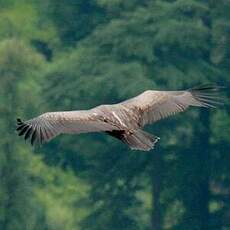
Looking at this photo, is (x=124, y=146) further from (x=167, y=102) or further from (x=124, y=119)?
(x=124, y=119)

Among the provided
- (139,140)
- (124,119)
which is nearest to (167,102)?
(124,119)

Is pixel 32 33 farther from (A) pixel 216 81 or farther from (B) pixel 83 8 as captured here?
(A) pixel 216 81

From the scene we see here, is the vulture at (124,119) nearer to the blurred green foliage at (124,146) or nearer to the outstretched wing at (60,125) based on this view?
the outstretched wing at (60,125)

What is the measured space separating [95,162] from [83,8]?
948 cm

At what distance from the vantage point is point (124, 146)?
45750 mm

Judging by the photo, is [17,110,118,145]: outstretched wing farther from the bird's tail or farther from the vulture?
the bird's tail

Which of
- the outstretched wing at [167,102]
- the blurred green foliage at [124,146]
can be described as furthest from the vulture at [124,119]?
the blurred green foliage at [124,146]

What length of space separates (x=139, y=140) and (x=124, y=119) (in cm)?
51

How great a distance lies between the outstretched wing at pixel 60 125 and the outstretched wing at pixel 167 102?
81cm

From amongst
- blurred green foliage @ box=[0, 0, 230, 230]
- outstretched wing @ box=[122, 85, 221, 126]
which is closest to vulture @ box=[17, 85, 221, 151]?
outstretched wing @ box=[122, 85, 221, 126]

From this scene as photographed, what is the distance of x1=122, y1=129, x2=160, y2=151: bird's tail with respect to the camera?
17.8 metres

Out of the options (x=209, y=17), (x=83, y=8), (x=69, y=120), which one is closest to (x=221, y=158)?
(x=209, y=17)

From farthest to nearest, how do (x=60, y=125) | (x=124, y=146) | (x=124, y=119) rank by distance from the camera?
(x=124, y=146) → (x=124, y=119) → (x=60, y=125)

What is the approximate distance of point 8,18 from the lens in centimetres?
5631
